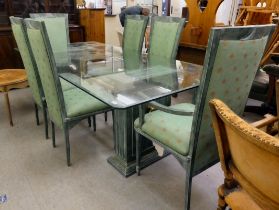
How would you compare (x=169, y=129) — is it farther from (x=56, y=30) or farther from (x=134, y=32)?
(x=56, y=30)

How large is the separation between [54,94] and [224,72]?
1.16 m

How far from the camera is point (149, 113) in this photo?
162 cm

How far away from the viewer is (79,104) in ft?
5.99

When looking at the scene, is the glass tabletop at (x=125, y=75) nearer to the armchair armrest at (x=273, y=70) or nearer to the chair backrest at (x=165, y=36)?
the chair backrest at (x=165, y=36)

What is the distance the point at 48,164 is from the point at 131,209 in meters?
0.79

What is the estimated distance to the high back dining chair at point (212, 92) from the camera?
1004 mm

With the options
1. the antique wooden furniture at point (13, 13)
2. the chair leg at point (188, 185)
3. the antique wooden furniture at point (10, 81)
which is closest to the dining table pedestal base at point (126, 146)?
the chair leg at point (188, 185)

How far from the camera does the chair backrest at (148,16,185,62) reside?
235 centimetres

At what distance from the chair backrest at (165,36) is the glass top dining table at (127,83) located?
107 millimetres

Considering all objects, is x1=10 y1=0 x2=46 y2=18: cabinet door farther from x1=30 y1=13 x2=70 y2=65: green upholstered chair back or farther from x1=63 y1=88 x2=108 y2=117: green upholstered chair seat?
x1=63 y1=88 x2=108 y2=117: green upholstered chair seat

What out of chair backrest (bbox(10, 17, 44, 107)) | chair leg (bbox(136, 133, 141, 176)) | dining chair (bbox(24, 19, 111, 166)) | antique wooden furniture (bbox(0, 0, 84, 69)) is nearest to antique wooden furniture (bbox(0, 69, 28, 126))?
chair backrest (bbox(10, 17, 44, 107))

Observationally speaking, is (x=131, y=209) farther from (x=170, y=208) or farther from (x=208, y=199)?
(x=208, y=199)

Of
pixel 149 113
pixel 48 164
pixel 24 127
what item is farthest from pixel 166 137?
pixel 24 127

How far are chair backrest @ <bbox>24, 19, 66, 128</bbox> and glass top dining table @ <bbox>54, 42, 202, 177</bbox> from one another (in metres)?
0.15
